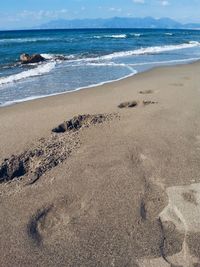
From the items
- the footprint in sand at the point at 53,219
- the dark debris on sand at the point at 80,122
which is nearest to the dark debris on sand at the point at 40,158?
the dark debris on sand at the point at 80,122

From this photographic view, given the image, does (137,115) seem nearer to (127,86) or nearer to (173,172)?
(173,172)

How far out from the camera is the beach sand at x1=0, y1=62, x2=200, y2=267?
3930mm

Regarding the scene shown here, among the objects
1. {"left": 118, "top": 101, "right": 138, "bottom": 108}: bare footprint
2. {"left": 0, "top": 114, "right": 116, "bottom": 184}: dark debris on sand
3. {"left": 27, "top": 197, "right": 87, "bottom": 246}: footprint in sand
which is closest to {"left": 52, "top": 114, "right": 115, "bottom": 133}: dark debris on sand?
{"left": 0, "top": 114, "right": 116, "bottom": 184}: dark debris on sand

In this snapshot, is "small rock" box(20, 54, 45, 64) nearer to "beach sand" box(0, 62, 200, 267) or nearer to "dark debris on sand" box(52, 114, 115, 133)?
"beach sand" box(0, 62, 200, 267)

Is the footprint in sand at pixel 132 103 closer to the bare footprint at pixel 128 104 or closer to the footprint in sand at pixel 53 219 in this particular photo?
the bare footprint at pixel 128 104

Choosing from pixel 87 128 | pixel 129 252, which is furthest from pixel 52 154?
pixel 129 252

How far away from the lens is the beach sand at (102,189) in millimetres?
3930

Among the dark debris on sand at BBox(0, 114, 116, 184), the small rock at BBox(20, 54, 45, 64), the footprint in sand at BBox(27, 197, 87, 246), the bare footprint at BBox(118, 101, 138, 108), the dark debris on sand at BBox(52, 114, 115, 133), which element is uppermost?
the footprint in sand at BBox(27, 197, 87, 246)

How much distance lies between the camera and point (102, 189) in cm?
502

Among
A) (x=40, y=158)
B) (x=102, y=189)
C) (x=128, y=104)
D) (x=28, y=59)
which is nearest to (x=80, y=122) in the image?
(x=128, y=104)

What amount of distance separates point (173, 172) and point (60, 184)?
5.52 ft

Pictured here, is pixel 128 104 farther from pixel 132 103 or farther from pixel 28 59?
pixel 28 59

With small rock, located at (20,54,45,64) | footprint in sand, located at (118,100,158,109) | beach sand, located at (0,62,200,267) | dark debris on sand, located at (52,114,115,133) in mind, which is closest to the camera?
beach sand, located at (0,62,200,267)

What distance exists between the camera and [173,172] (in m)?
5.48
